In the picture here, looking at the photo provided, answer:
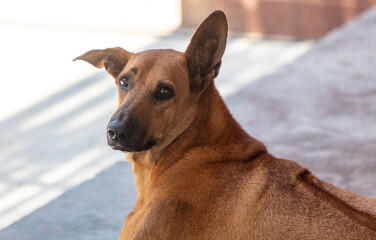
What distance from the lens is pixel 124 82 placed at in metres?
3.04

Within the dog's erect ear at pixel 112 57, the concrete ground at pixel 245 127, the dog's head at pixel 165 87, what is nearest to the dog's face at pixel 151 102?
the dog's head at pixel 165 87

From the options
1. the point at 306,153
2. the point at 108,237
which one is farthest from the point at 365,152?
the point at 108,237

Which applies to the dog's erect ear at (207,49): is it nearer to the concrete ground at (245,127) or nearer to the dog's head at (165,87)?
the dog's head at (165,87)

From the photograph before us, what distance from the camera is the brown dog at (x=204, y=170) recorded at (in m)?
2.72

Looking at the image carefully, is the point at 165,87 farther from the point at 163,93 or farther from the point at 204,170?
the point at 204,170

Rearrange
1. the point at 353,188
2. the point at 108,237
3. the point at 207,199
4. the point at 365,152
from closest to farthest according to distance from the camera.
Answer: the point at 207,199
the point at 108,237
the point at 353,188
the point at 365,152

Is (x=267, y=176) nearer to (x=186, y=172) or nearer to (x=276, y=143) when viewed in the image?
(x=186, y=172)

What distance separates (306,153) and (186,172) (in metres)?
2.38

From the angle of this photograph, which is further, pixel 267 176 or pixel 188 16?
pixel 188 16

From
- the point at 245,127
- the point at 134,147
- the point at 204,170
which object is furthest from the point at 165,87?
the point at 245,127

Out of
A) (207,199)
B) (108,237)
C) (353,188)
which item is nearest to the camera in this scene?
(207,199)

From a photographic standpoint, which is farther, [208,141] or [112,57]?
[112,57]

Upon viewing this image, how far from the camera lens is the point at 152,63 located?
2996 mm

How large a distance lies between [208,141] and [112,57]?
28.0 inches
